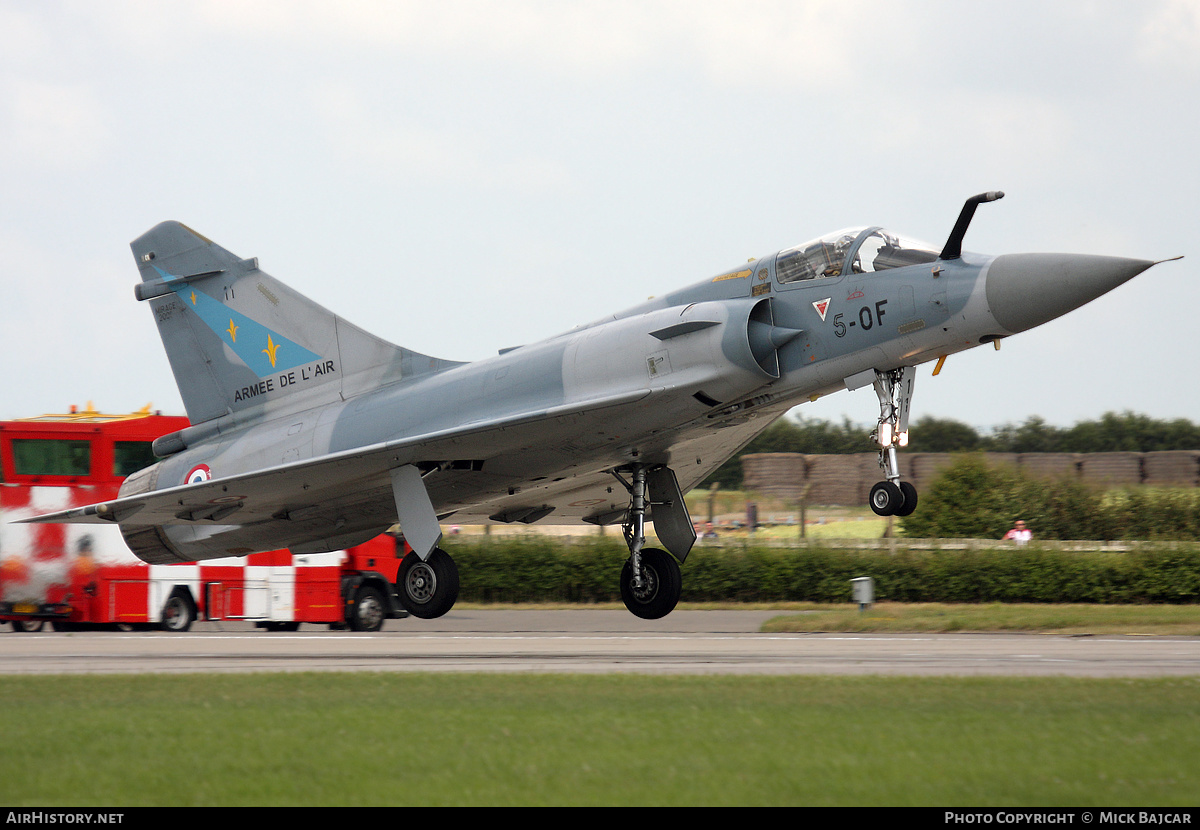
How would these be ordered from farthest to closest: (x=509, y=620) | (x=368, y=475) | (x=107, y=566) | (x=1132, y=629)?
(x=509, y=620) → (x=107, y=566) → (x=1132, y=629) → (x=368, y=475)

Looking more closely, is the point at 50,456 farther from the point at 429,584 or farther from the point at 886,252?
the point at 886,252

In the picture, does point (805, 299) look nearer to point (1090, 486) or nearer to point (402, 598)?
point (402, 598)

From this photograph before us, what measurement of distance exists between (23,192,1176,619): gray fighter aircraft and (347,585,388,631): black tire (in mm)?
6506

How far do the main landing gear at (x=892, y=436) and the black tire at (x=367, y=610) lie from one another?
13.5 metres

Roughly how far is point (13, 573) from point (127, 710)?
44.7 ft

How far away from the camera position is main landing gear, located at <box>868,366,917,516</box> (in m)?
11.7

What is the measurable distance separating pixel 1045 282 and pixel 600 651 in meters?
8.15

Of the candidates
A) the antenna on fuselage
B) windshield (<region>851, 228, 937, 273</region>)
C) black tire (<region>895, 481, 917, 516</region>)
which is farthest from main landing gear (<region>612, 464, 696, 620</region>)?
the antenna on fuselage

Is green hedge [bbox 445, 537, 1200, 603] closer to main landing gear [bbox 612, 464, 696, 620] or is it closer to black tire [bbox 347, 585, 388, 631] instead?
black tire [bbox 347, 585, 388, 631]

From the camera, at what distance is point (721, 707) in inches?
352

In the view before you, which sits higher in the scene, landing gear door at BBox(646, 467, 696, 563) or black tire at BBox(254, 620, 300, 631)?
landing gear door at BBox(646, 467, 696, 563)

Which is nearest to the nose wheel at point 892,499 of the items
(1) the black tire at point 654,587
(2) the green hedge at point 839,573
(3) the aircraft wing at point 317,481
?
(3) the aircraft wing at point 317,481
